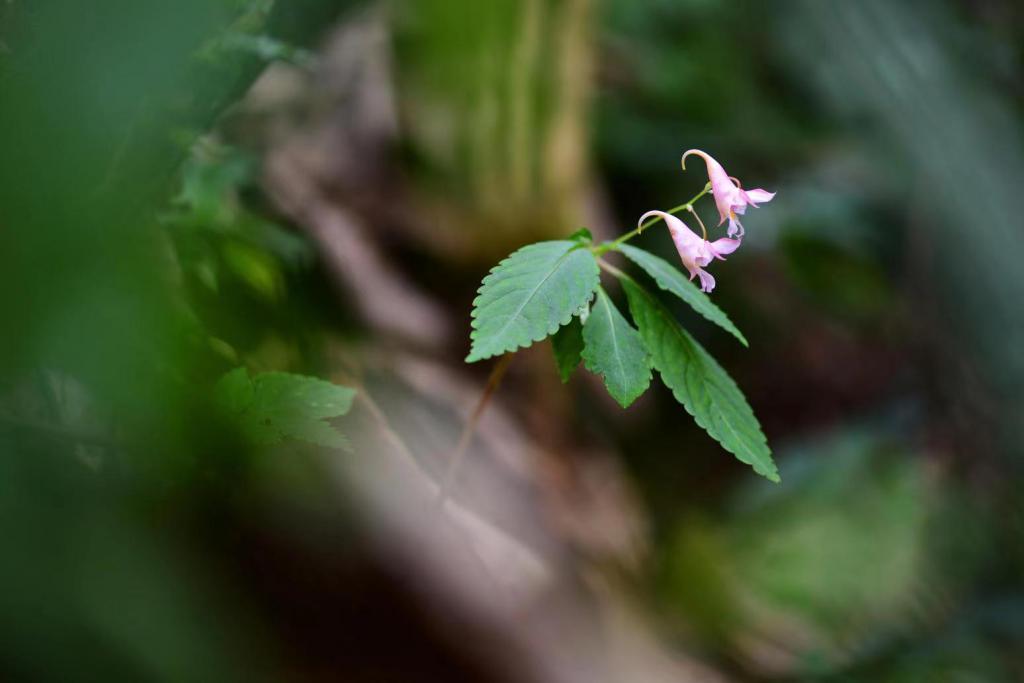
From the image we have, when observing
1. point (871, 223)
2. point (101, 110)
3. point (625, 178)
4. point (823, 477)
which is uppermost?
point (871, 223)

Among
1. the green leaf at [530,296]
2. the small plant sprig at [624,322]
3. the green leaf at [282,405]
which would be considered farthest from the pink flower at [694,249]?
the green leaf at [282,405]

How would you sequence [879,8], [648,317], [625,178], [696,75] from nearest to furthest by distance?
[648,317] < [879,8] < [625,178] < [696,75]

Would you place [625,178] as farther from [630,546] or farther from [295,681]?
[295,681]

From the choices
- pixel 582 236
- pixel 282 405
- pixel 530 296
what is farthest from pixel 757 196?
pixel 282 405

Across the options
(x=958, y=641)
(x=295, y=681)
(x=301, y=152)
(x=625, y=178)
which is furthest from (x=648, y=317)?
(x=625, y=178)

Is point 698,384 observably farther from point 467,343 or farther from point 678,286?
point 467,343

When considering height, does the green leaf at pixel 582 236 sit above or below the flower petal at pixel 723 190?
below

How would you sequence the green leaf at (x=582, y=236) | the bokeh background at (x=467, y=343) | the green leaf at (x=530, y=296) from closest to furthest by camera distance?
1. the bokeh background at (x=467, y=343)
2. the green leaf at (x=530, y=296)
3. the green leaf at (x=582, y=236)

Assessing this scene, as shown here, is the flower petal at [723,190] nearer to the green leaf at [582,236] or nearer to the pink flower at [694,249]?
the pink flower at [694,249]
